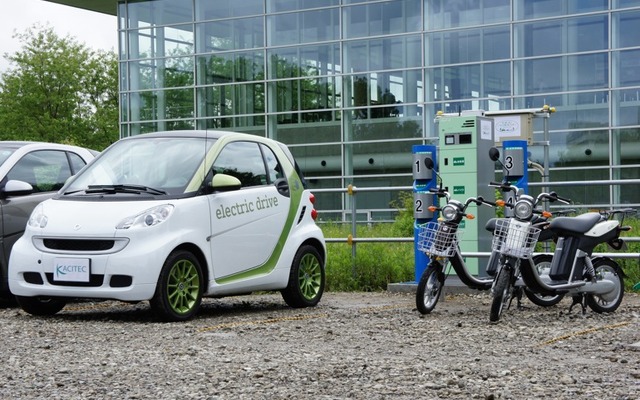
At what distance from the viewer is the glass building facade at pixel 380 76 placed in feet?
87.8

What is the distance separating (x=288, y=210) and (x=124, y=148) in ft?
5.56

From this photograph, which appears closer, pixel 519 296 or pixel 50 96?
pixel 519 296

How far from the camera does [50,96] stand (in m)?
54.3

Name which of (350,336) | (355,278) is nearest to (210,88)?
(355,278)

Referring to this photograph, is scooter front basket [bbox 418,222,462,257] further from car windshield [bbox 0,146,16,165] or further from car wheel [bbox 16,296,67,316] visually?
car windshield [bbox 0,146,16,165]

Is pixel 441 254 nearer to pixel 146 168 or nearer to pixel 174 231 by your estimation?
pixel 174 231

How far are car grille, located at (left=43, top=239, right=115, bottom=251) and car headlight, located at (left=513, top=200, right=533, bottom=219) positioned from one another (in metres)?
3.51

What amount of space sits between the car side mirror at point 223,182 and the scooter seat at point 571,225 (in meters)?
2.91

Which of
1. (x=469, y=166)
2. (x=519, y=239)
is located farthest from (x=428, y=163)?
(x=519, y=239)

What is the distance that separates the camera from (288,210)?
11117mm

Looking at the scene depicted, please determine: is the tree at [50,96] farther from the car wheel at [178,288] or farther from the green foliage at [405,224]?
the car wheel at [178,288]

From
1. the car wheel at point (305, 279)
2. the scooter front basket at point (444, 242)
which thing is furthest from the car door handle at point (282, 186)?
the scooter front basket at point (444, 242)

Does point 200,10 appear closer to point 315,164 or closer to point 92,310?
point 315,164

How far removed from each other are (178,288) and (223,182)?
105 centimetres
